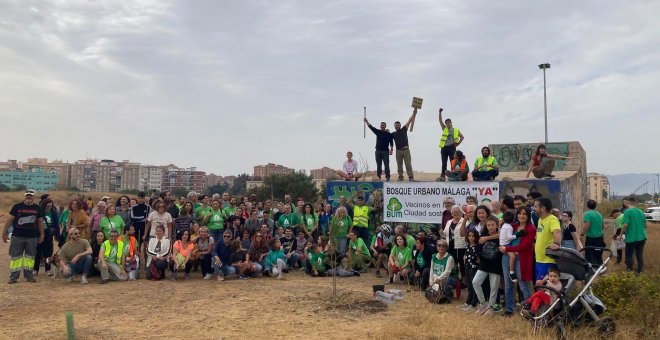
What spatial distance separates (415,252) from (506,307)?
258 cm

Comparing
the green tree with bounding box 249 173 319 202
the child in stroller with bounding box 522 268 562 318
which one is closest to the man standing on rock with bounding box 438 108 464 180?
the child in stroller with bounding box 522 268 562 318

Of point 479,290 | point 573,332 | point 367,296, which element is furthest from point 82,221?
point 573,332

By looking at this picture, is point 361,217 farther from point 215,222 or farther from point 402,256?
point 215,222

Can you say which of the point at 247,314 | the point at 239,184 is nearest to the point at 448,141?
the point at 247,314

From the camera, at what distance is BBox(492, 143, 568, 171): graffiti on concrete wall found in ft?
65.3

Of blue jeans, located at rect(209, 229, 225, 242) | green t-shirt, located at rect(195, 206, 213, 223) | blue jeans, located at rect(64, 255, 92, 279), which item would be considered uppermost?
green t-shirt, located at rect(195, 206, 213, 223)

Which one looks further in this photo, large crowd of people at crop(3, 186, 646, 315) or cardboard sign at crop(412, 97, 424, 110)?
cardboard sign at crop(412, 97, 424, 110)

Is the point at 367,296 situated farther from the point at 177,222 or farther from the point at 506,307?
the point at 177,222

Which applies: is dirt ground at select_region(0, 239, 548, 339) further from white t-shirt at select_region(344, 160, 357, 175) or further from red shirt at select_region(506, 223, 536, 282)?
white t-shirt at select_region(344, 160, 357, 175)

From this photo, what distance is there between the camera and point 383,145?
13.9m

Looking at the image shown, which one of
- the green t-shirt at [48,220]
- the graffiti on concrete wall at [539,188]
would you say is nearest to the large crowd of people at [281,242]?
the green t-shirt at [48,220]

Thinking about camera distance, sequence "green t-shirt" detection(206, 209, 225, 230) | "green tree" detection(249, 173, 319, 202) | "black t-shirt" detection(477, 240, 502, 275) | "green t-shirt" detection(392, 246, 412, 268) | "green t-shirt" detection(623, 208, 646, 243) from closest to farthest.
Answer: "black t-shirt" detection(477, 240, 502, 275) < "green t-shirt" detection(392, 246, 412, 268) < "green t-shirt" detection(623, 208, 646, 243) < "green t-shirt" detection(206, 209, 225, 230) < "green tree" detection(249, 173, 319, 202)

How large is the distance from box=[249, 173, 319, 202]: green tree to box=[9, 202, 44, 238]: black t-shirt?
31.9 meters

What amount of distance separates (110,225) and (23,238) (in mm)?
1620
